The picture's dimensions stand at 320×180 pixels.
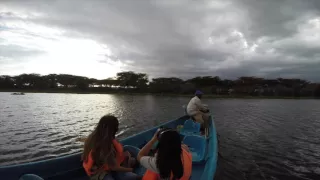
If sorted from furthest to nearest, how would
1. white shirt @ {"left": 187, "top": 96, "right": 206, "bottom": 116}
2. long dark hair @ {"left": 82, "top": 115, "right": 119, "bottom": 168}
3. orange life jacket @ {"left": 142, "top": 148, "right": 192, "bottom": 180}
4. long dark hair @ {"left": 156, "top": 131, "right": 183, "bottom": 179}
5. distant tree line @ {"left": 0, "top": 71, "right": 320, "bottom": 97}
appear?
1. distant tree line @ {"left": 0, "top": 71, "right": 320, "bottom": 97}
2. white shirt @ {"left": 187, "top": 96, "right": 206, "bottom": 116}
3. long dark hair @ {"left": 82, "top": 115, "right": 119, "bottom": 168}
4. orange life jacket @ {"left": 142, "top": 148, "right": 192, "bottom": 180}
5. long dark hair @ {"left": 156, "top": 131, "right": 183, "bottom": 179}

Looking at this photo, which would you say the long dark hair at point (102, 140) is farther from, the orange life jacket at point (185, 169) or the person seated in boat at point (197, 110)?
the person seated in boat at point (197, 110)

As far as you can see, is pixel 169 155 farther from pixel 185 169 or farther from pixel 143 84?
pixel 143 84

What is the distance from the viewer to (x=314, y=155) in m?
12.9

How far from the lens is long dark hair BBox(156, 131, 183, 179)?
335cm

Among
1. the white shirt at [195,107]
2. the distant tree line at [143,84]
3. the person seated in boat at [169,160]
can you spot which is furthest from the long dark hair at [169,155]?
the distant tree line at [143,84]

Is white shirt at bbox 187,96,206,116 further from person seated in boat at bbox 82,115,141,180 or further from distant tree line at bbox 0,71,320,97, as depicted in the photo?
distant tree line at bbox 0,71,320,97

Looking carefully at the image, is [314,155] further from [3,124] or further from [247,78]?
[247,78]

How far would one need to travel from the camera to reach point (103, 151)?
4426 mm

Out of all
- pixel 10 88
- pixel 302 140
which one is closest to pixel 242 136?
pixel 302 140

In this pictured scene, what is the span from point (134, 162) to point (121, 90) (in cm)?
13427

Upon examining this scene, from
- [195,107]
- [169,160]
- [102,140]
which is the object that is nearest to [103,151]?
[102,140]

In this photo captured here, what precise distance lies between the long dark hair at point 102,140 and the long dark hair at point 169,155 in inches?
50.6

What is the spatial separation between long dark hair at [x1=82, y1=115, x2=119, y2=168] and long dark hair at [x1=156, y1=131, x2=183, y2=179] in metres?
1.29

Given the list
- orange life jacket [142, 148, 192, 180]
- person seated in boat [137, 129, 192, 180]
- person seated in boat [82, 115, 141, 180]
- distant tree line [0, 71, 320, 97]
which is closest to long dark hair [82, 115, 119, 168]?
person seated in boat [82, 115, 141, 180]
